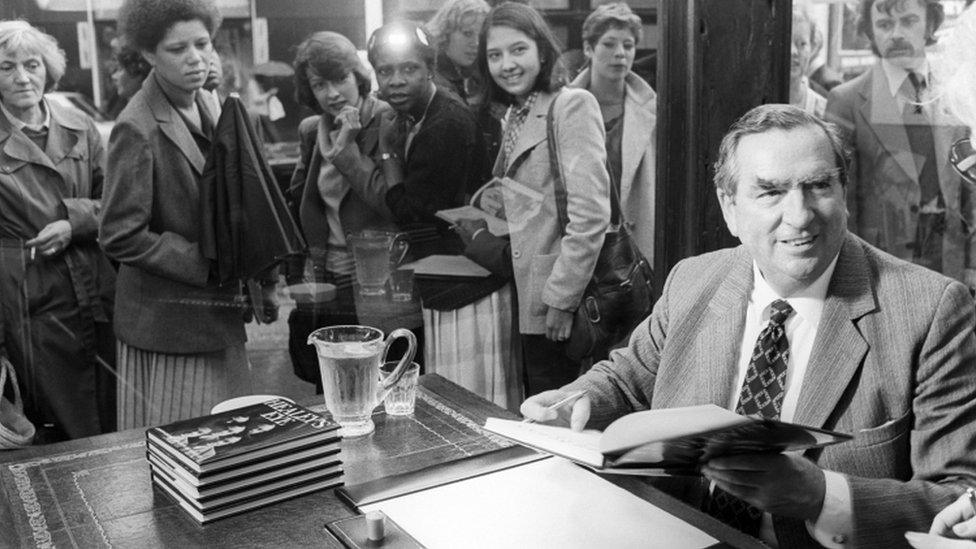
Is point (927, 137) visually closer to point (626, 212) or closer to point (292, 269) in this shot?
point (626, 212)

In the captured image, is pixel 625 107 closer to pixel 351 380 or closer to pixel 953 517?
pixel 351 380

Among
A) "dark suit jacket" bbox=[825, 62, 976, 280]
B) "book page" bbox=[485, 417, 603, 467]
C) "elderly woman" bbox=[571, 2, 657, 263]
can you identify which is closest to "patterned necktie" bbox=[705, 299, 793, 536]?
"book page" bbox=[485, 417, 603, 467]

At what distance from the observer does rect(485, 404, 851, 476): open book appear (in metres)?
1.31

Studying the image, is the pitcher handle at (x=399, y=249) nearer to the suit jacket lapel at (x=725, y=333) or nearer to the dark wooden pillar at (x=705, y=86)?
the dark wooden pillar at (x=705, y=86)

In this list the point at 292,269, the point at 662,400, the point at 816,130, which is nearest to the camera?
the point at 816,130

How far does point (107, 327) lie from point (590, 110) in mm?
1747

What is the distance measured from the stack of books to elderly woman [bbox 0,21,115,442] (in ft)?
4.44

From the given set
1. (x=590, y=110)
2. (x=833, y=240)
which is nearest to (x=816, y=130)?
(x=833, y=240)

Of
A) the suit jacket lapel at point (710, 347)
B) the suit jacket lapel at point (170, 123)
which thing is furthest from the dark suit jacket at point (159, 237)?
the suit jacket lapel at point (710, 347)

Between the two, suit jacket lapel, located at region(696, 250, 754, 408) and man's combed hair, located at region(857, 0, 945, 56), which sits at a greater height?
man's combed hair, located at region(857, 0, 945, 56)

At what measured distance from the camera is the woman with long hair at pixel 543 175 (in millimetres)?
3438

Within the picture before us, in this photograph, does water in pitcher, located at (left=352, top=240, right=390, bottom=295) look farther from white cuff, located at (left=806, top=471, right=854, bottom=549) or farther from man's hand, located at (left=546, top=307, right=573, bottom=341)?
white cuff, located at (left=806, top=471, right=854, bottom=549)

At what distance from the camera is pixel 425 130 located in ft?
11.2

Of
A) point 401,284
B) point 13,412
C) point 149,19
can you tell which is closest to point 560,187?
point 401,284
